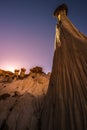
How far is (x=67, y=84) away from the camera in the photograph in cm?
426

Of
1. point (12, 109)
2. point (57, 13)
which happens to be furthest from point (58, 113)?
point (57, 13)

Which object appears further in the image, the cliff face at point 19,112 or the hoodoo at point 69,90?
the cliff face at point 19,112

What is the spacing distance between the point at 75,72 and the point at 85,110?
→ 1.42 meters

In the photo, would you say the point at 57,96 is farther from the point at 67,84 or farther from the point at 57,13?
the point at 57,13

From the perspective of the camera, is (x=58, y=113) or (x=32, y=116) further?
(x=32, y=116)

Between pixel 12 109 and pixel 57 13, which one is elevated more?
pixel 57 13

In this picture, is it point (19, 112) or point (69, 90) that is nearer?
point (69, 90)

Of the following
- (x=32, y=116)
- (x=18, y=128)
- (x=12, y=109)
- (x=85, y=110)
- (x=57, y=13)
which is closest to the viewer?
(x=85, y=110)

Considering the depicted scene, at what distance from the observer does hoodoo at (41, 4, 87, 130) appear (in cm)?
330

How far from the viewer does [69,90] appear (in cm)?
399

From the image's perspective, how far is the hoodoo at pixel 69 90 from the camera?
10.8 ft

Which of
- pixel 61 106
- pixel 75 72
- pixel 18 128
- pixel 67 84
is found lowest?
pixel 18 128

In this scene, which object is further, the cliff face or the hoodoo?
the cliff face

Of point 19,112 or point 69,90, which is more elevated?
point 69,90
